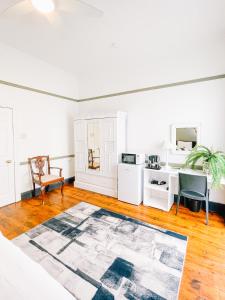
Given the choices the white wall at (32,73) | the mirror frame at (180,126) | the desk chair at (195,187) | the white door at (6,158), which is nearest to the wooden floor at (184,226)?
the white door at (6,158)

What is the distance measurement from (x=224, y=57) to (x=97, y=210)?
3.60 m

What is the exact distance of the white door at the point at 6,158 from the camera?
10.5 ft

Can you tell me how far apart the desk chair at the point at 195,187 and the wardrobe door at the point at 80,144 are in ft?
7.94

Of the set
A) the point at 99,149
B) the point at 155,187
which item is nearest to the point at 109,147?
the point at 99,149

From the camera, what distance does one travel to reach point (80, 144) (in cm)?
429

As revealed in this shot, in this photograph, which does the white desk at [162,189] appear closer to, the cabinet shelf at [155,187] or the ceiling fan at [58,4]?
the cabinet shelf at [155,187]

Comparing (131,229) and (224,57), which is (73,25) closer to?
(224,57)

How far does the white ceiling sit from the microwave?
5.43ft

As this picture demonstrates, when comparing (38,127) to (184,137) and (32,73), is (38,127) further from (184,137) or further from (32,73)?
(184,137)

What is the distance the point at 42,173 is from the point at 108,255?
2.51 meters

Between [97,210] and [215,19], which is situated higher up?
[215,19]

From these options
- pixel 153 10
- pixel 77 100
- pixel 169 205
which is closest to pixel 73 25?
pixel 153 10

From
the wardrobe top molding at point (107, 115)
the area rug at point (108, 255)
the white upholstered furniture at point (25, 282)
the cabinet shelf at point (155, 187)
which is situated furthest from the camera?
the wardrobe top molding at point (107, 115)

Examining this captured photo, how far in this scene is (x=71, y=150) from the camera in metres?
4.78
